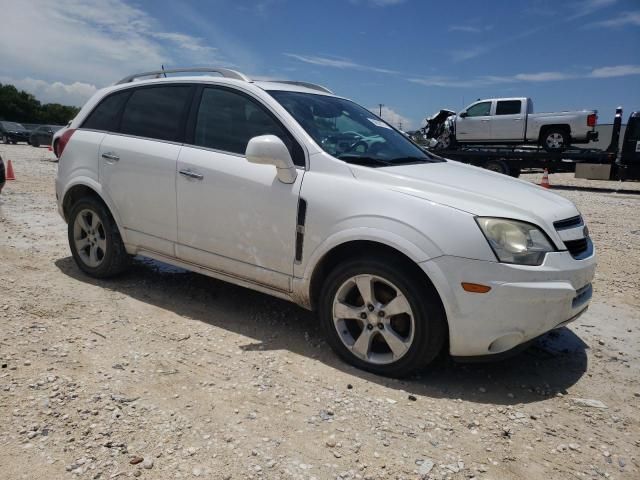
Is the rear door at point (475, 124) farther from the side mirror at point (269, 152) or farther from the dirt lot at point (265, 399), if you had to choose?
the side mirror at point (269, 152)

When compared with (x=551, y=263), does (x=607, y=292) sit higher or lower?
lower

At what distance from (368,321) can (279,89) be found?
1.84 m

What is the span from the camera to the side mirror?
3.03 m

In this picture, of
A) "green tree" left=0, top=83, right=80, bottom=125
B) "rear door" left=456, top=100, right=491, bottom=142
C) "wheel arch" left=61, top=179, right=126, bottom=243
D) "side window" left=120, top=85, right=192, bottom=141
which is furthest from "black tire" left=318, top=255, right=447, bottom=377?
"green tree" left=0, top=83, right=80, bottom=125

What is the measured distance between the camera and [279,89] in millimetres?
3680

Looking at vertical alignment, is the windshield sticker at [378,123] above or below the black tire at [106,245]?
above

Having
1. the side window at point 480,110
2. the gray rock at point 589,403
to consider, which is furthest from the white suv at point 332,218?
the side window at point 480,110

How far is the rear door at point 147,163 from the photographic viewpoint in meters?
3.82

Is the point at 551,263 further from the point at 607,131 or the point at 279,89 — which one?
the point at 607,131

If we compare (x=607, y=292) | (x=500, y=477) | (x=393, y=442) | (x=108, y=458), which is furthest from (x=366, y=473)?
(x=607, y=292)

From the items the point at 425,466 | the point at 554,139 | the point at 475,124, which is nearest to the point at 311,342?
the point at 425,466

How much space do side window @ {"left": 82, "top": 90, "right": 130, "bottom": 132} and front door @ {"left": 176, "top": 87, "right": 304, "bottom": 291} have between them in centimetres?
100

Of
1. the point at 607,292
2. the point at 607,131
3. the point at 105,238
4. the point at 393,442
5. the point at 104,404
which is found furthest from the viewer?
the point at 607,131

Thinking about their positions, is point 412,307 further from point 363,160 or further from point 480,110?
point 480,110
